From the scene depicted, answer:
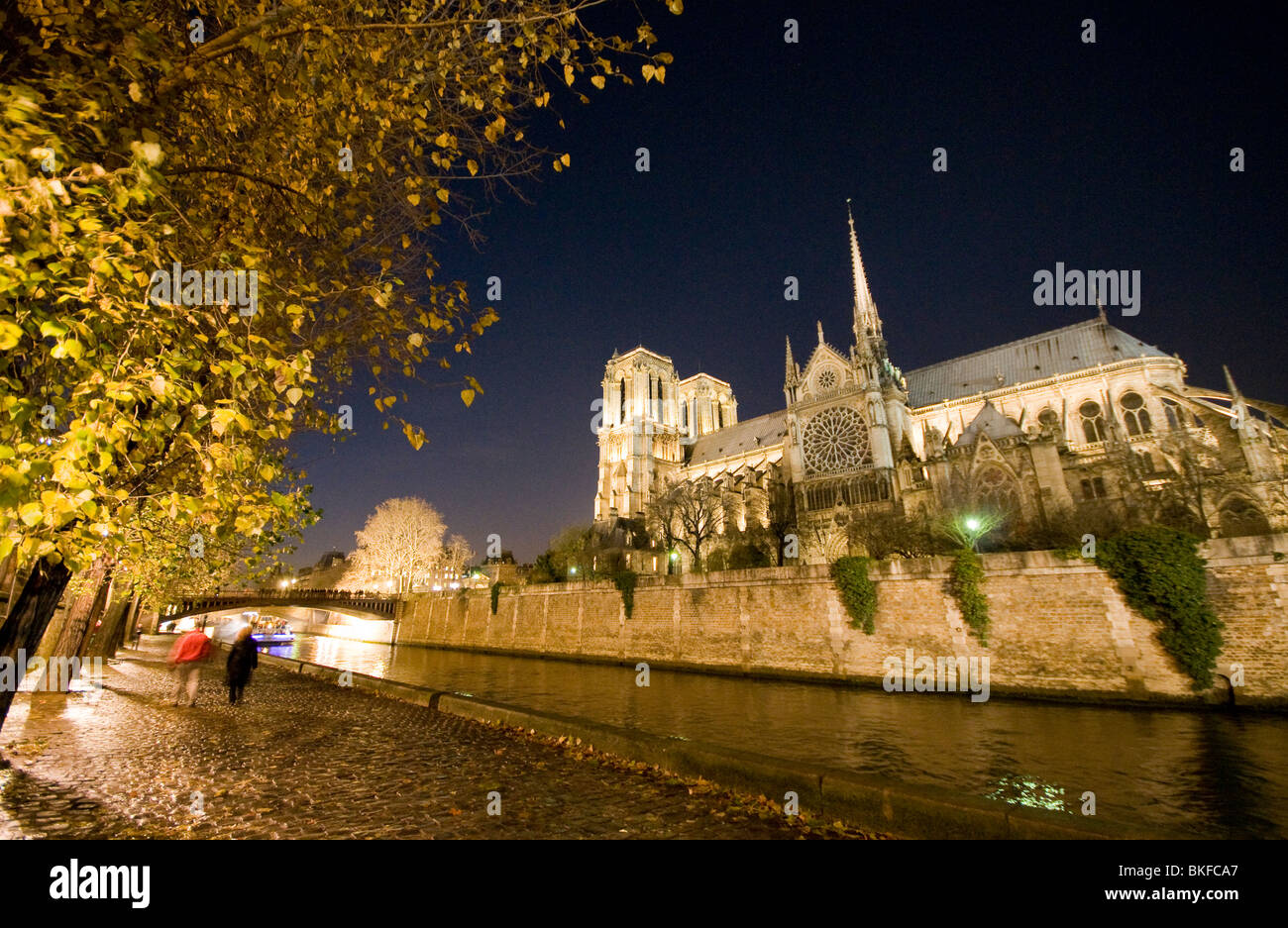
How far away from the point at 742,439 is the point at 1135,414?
3597cm

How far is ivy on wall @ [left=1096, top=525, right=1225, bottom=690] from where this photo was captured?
44.5 ft

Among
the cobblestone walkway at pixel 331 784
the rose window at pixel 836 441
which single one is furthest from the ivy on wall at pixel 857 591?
the rose window at pixel 836 441

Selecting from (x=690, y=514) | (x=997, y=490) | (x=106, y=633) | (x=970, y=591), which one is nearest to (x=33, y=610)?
(x=106, y=633)

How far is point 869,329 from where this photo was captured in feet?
174

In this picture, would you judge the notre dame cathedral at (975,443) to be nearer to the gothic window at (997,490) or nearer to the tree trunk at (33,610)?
the gothic window at (997,490)

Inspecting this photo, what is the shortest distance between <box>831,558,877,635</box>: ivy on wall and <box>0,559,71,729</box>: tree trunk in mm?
19252

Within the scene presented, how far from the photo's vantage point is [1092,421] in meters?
41.8

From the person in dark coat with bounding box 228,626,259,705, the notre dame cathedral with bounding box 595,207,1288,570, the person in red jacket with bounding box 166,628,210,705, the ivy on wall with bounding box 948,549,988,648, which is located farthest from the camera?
the notre dame cathedral with bounding box 595,207,1288,570

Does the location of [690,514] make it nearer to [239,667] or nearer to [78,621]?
[239,667]

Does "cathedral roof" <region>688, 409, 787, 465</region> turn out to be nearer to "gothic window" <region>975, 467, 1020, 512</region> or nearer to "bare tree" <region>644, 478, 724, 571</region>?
"bare tree" <region>644, 478, 724, 571</region>

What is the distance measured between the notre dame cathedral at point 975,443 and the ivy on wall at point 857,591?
16.1 meters

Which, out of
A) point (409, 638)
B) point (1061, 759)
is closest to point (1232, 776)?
point (1061, 759)

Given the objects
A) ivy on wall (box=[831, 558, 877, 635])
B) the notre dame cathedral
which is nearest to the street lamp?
the notre dame cathedral
